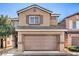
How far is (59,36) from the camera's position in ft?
19.1

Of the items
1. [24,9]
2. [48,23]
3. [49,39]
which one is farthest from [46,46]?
[24,9]

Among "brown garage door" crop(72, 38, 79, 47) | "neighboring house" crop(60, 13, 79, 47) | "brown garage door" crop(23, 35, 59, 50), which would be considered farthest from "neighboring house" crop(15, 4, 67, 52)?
"brown garage door" crop(72, 38, 79, 47)

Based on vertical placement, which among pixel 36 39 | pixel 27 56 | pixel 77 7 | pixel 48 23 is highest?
pixel 77 7

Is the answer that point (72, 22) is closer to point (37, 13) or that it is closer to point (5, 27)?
point (37, 13)

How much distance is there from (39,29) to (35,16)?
304 mm

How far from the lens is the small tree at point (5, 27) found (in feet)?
18.9

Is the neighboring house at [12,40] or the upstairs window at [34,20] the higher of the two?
the upstairs window at [34,20]

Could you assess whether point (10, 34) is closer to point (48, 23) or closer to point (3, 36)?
point (3, 36)

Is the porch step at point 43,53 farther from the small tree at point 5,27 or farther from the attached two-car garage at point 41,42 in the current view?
the small tree at point 5,27

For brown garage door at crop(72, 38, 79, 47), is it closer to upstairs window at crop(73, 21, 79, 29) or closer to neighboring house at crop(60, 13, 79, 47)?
neighboring house at crop(60, 13, 79, 47)

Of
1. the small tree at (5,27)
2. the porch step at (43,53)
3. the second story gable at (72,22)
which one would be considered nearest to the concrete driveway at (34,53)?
the porch step at (43,53)

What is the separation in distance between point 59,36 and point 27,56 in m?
0.85

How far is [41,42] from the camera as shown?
19.2 ft

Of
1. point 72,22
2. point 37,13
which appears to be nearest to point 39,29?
point 37,13
